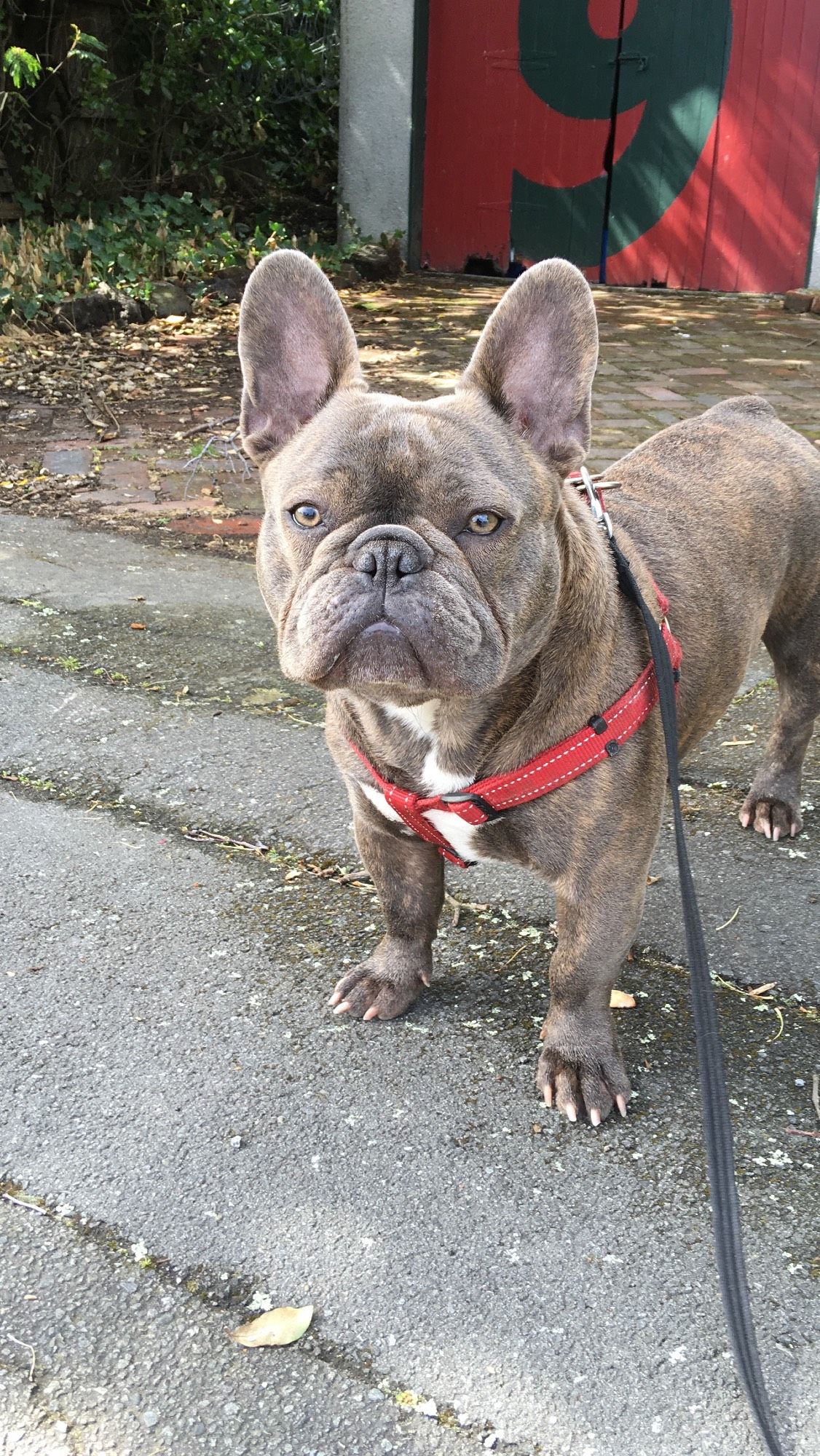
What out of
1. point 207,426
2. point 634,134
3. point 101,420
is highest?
point 634,134

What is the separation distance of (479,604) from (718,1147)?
0.92m

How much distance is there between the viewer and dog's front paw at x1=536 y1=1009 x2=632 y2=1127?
8.06ft

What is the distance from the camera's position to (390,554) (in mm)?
2053

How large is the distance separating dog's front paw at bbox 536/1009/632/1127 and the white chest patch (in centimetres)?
42

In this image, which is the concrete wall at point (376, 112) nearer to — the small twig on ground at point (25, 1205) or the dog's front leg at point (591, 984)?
the dog's front leg at point (591, 984)

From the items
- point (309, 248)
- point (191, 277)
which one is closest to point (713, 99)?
point (309, 248)

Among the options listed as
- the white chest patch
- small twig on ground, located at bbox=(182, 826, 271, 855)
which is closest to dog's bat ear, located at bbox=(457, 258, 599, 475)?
the white chest patch

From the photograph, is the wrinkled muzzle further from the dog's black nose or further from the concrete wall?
the concrete wall

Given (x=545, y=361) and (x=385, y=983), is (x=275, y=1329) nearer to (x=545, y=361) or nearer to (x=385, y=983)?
(x=385, y=983)

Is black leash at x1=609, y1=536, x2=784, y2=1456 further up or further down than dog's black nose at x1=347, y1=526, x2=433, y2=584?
further down

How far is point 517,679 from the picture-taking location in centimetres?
233

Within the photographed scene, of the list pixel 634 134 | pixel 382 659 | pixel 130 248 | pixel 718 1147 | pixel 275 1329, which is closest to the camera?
pixel 718 1147

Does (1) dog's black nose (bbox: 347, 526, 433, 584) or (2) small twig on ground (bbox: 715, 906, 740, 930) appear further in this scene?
(2) small twig on ground (bbox: 715, 906, 740, 930)

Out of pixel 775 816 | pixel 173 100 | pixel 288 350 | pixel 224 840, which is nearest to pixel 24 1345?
pixel 224 840
